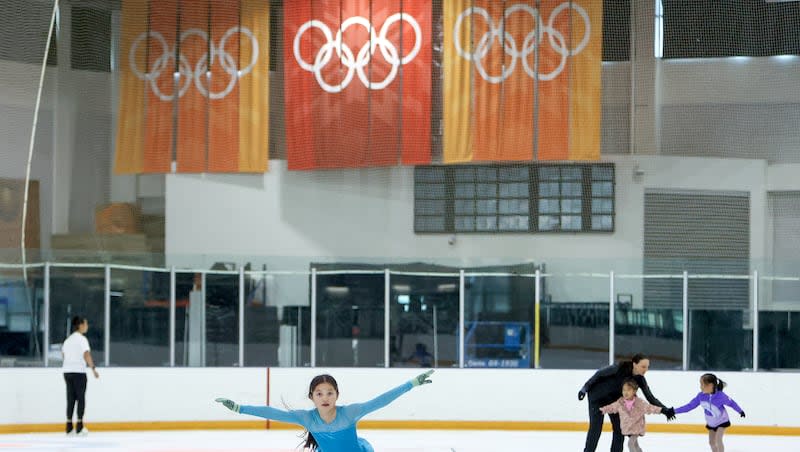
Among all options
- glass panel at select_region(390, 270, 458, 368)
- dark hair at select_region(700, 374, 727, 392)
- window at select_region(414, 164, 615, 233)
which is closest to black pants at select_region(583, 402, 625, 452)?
dark hair at select_region(700, 374, 727, 392)

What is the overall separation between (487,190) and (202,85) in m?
5.17

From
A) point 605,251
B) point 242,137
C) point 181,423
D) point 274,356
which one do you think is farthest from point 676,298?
point 242,137

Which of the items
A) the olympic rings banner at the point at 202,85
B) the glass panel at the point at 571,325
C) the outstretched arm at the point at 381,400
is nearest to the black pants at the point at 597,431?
the outstretched arm at the point at 381,400

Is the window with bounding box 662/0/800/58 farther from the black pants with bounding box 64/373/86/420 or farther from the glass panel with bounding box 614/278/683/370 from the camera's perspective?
the black pants with bounding box 64/373/86/420

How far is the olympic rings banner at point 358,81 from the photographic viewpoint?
20.7 meters

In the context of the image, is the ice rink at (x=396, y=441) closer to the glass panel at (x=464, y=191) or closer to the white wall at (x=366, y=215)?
the white wall at (x=366, y=215)

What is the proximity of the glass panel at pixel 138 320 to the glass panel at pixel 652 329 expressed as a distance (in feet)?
20.1

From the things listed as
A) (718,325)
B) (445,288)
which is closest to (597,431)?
(718,325)

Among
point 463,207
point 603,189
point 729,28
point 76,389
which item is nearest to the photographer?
point 76,389

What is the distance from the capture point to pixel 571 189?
21.2 meters

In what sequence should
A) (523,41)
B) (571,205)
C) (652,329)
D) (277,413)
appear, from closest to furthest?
(277,413) < (652,329) < (523,41) < (571,205)

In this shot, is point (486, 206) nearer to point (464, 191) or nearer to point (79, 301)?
point (464, 191)

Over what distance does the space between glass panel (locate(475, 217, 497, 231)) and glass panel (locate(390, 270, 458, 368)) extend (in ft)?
13.5

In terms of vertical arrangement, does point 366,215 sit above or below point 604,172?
below
